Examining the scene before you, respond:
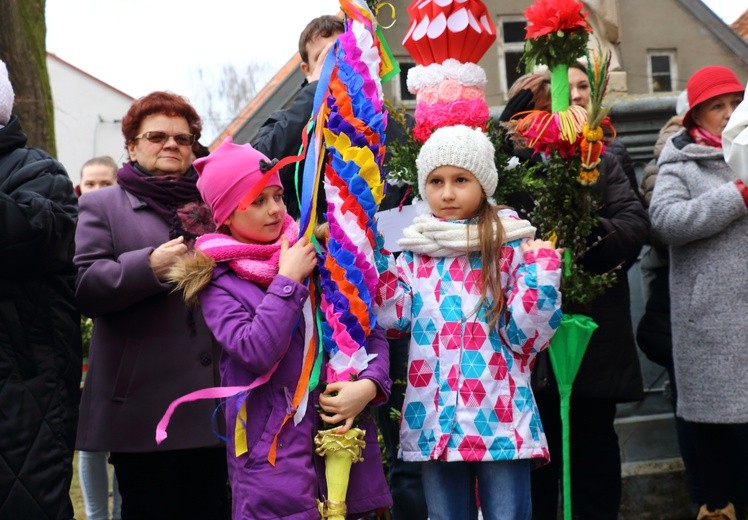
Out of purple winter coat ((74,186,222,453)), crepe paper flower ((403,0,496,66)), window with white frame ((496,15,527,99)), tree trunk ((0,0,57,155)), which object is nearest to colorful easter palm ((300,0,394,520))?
crepe paper flower ((403,0,496,66))

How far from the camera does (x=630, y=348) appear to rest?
467 centimetres

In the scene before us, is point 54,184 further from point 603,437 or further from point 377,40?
point 603,437

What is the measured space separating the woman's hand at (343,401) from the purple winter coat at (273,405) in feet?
0.22

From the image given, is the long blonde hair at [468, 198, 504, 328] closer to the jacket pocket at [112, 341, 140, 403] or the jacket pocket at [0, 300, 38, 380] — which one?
the jacket pocket at [112, 341, 140, 403]

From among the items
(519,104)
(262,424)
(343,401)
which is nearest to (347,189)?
(343,401)

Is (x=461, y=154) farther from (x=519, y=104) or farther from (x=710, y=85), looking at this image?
(x=710, y=85)

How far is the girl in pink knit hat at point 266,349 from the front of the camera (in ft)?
10.9

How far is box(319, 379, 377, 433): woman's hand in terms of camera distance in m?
3.41

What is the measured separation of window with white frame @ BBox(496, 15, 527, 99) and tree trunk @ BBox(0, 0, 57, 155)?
37.6ft

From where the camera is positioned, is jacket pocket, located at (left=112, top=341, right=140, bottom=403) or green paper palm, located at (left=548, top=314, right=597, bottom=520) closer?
green paper palm, located at (left=548, top=314, right=597, bottom=520)

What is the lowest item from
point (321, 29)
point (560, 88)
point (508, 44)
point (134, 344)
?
point (134, 344)

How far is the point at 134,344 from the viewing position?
4.12 m

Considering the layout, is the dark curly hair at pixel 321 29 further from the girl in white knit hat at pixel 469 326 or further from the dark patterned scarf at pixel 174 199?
the girl in white knit hat at pixel 469 326

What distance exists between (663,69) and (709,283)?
16.4 m
